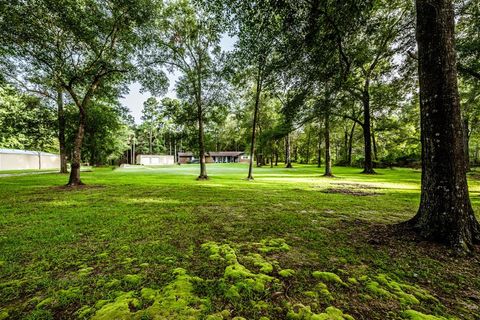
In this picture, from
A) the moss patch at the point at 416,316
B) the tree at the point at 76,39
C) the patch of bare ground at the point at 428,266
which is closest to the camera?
the moss patch at the point at 416,316

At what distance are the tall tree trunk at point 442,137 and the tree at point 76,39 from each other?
11.7 meters

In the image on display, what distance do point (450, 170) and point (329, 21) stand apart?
4572 millimetres

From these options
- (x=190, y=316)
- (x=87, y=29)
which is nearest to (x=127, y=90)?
(x=87, y=29)

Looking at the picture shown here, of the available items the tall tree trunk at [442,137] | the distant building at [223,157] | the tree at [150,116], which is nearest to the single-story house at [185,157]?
the distant building at [223,157]

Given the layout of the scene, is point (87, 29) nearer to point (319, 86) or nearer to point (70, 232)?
point (70, 232)

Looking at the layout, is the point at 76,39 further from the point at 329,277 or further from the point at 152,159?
the point at 152,159

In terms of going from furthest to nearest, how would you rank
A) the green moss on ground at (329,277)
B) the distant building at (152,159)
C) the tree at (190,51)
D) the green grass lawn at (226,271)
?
the distant building at (152,159), the tree at (190,51), the green moss on ground at (329,277), the green grass lawn at (226,271)

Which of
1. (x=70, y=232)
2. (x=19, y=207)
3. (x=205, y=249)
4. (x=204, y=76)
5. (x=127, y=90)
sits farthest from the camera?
(x=204, y=76)

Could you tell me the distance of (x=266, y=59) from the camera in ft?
26.5

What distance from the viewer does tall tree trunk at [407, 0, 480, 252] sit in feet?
10.8

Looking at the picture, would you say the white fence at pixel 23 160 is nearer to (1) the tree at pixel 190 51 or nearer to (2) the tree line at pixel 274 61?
(2) the tree line at pixel 274 61

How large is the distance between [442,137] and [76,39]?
1329cm

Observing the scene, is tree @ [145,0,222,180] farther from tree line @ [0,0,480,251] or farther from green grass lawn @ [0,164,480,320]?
green grass lawn @ [0,164,480,320]

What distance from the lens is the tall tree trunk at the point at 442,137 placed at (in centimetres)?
330
